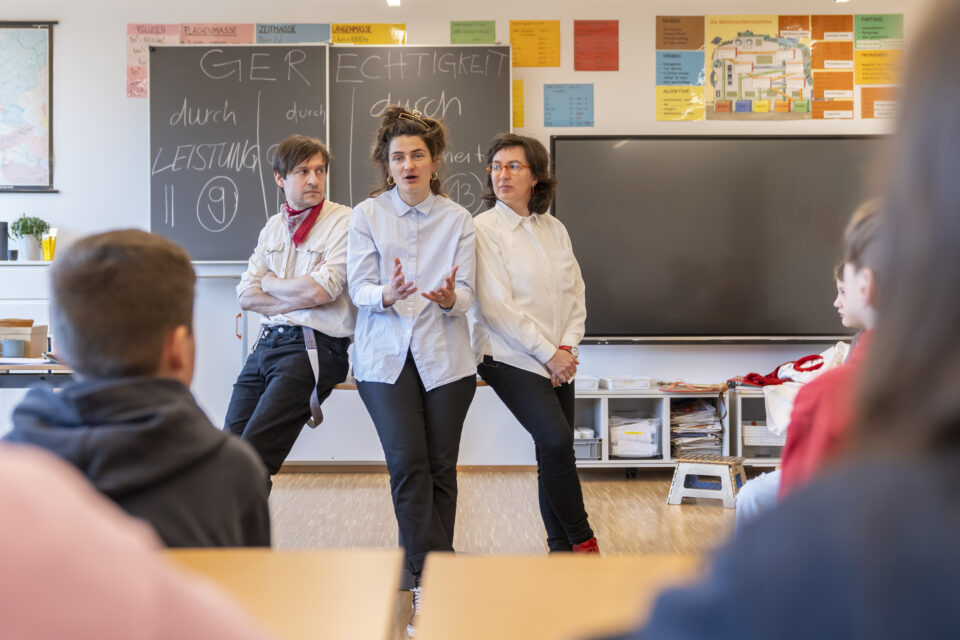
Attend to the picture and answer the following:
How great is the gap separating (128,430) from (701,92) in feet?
14.1

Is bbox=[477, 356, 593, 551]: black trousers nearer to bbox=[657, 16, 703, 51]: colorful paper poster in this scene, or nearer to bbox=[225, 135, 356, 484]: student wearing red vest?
bbox=[225, 135, 356, 484]: student wearing red vest

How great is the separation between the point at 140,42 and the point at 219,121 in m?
0.67

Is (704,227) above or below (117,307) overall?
above

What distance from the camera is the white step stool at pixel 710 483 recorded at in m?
3.84

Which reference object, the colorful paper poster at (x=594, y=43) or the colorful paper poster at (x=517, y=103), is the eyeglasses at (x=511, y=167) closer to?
the colorful paper poster at (x=517, y=103)

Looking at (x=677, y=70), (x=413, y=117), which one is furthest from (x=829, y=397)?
(x=677, y=70)

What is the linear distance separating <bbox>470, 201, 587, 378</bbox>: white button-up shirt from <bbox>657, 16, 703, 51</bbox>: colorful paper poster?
222cm

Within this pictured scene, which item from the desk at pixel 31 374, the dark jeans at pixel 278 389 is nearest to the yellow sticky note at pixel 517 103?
the dark jeans at pixel 278 389

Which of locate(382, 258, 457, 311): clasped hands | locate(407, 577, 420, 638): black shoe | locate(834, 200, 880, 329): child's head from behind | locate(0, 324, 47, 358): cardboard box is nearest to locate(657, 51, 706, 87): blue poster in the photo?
locate(382, 258, 457, 311): clasped hands

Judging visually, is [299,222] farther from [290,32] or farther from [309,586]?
[290,32]

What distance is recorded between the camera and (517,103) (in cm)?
462

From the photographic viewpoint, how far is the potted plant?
4410 millimetres

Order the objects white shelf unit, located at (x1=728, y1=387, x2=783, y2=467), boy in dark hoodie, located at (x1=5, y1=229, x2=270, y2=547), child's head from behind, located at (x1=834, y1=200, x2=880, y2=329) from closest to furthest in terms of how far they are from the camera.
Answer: boy in dark hoodie, located at (x1=5, y1=229, x2=270, y2=547), child's head from behind, located at (x1=834, y1=200, x2=880, y2=329), white shelf unit, located at (x1=728, y1=387, x2=783, y2=467)

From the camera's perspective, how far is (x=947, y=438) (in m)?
0.36
